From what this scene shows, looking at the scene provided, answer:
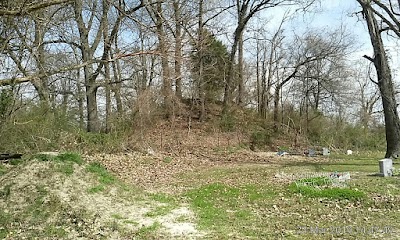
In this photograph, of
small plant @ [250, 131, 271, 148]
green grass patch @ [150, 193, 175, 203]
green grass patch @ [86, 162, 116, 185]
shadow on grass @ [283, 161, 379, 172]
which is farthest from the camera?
small plant @ [250, 131, 271, 148]

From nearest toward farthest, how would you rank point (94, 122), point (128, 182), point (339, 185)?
point (339, 185) < point (128, 182) < point (94, 122)

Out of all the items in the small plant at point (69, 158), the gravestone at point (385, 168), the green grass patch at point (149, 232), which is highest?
the small plant at point (69, 158)

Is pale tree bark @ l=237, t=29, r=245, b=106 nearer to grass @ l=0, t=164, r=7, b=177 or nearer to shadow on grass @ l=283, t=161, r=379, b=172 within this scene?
shadow on grass @ l=283, t=161, r=379, b=172

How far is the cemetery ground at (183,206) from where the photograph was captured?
17.7 feet

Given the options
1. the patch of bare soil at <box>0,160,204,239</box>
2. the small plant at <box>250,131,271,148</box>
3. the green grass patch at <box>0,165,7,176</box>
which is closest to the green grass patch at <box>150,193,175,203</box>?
the patch of bare soil at <box>0,160,204,239</box>

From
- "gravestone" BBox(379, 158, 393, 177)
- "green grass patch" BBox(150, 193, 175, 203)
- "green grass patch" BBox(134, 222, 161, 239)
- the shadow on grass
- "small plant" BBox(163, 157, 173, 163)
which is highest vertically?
"small plant" BBox(163, 157, 173, 163)

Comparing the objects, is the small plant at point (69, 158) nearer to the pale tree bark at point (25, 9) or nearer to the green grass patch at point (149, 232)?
the green grass patch at point (149, 232)

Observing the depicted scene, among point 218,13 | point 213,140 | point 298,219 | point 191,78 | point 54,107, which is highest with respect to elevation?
point 218,13

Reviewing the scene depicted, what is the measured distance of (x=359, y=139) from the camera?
2136 cm

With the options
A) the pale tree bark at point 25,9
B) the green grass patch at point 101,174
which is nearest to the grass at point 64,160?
the green grass patch at point 101,174

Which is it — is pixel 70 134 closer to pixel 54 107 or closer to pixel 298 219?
pixel 54 107

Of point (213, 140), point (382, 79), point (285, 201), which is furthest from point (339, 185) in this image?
point (213, 140)

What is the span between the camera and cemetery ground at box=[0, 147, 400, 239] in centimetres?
539

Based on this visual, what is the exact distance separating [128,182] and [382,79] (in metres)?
9.49
